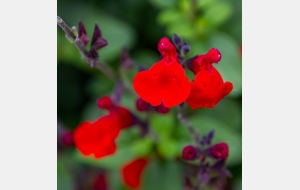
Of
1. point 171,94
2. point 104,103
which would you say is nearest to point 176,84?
point 171,94

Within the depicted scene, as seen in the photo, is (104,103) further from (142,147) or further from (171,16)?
(171,16)

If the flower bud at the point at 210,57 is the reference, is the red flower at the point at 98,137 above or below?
below

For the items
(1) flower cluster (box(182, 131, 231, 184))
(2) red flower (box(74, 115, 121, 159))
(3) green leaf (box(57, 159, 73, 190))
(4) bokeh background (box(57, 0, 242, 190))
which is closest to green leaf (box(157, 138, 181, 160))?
(4) bokeh background (box(57, 0, 242, 190))

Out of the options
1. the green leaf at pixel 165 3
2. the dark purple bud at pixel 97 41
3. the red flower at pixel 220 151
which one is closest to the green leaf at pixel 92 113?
the green leaf at pixel 165 3

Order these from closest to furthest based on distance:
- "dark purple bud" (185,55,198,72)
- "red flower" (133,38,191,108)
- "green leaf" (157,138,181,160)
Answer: "red flower" (133,38,191,108), "dark purple bud" (185,55,198,72), "green leaf" (157,138,181,160)

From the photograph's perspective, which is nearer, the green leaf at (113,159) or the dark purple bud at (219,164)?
the dark purple bud at (219,164)

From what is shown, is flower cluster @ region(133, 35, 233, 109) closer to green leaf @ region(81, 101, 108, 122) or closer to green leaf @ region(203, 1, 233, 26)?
green leaf @ region(203, 1, 233, 26)

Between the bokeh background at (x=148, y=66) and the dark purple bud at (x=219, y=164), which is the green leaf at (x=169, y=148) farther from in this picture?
the dark purple bud at (x=219, y=164)
